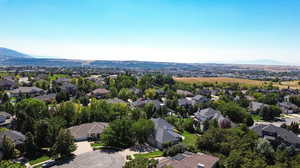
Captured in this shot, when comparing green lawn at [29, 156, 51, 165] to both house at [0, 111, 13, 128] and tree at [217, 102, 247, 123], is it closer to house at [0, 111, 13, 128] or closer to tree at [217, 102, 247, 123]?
house at [0, 111, 13, 128]

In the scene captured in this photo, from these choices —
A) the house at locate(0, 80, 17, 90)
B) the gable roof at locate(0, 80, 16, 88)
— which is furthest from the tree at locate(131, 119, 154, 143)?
the gable roof at locate(0, 80, 16, 88)

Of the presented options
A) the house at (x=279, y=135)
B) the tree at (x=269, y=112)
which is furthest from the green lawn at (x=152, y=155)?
the tree at (x=269, y=112)

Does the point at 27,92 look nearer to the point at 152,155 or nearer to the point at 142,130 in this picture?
the point at 142,130

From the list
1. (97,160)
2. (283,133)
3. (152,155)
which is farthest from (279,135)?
(97,160)

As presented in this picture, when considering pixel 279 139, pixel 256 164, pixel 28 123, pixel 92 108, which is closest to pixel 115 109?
pixel 92 108

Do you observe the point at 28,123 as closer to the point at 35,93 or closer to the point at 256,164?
the point at 256,164

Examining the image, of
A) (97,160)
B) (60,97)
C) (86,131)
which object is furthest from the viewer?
(60,97)
